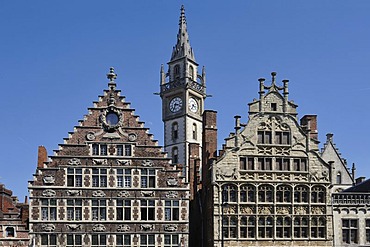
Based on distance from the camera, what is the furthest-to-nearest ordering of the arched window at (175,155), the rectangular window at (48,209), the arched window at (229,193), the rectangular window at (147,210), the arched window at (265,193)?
the arched window at (175,155) < the arched window at (265,193) < the arched window at (229,193) < the rectangular window at (147,210) < the rectangular window at (48,209)

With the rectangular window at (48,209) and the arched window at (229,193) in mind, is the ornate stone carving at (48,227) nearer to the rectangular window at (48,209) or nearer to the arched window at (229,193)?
the rectangular window at (48,209)

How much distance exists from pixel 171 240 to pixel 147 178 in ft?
14.9

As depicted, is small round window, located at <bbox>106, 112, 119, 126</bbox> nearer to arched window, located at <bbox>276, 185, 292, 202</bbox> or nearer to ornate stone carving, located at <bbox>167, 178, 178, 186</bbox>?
ornate stone carving, located at <bbox>167, 178, 178, 186</bbox>

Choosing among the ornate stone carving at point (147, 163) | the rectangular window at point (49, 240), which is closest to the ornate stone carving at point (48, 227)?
the rectangular window at point (49, 240)

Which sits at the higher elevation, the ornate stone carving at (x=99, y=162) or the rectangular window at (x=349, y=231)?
the ornate stone carving at (x=99, y=162)

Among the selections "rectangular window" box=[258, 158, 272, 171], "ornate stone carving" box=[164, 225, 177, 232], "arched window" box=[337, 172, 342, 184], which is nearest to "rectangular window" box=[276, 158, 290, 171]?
"rectangular window" box=[258, 158, 272, 171]

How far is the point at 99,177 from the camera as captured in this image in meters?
42.2

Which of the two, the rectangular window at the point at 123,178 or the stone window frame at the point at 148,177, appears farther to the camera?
the stone window frame at the point at 148,177

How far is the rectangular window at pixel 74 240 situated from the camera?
136 ft

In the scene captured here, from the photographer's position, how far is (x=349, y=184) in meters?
53.5

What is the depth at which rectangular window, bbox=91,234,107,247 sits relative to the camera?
41531mm

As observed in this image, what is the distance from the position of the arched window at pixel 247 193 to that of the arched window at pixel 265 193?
44 cm

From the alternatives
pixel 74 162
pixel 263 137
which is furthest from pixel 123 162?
pixel 263 137

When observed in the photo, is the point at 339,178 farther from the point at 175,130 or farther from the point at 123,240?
the point at 175,130
